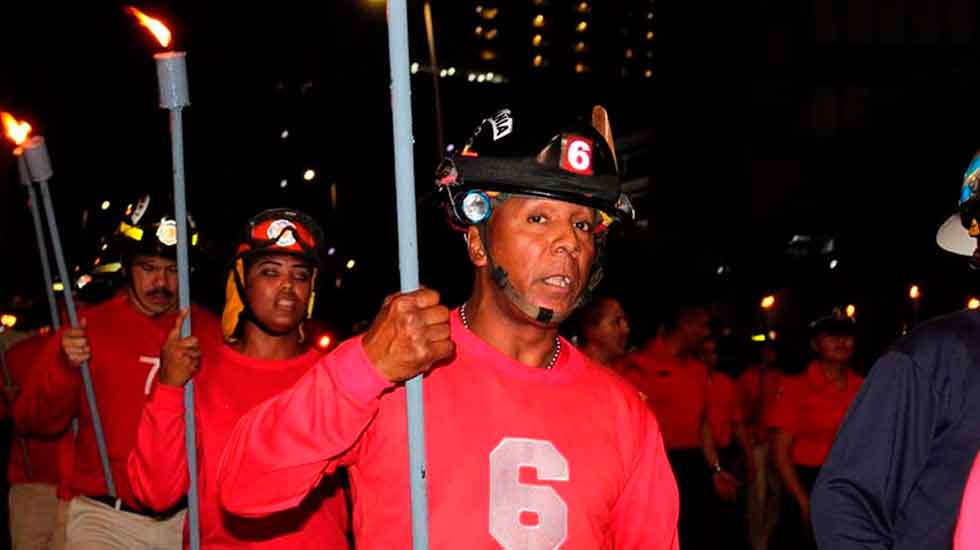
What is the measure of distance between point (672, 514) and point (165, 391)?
7.25 ft

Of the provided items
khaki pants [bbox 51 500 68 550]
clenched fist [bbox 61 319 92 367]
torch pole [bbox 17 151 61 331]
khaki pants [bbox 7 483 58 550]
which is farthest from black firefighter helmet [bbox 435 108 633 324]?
khaki pants [bbox 7 483 58 550]

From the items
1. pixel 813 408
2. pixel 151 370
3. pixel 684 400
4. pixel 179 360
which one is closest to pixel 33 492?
pixel 151 370

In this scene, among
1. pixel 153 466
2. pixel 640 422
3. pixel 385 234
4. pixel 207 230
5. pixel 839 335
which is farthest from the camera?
pixel 385 234

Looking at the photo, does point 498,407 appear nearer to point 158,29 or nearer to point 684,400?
point 158,29

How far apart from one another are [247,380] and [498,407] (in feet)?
7.69

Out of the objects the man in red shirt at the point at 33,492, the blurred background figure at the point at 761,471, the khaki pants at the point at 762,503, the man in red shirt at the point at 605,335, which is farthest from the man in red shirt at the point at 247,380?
the khaki pants at the point at 762,503

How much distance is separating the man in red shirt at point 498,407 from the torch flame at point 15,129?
3.66 m

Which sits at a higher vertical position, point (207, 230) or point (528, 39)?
point (528, 39)

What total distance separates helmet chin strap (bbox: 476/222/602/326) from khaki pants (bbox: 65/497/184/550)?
3362 millimetres

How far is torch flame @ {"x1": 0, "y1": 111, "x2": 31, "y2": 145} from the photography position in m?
6.55

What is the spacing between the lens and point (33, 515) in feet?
27.0

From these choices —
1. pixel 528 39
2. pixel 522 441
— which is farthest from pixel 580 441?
pixel 528 39

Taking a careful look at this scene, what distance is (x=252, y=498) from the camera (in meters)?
3.18

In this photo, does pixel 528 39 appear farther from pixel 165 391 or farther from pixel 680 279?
pixel 165 391
